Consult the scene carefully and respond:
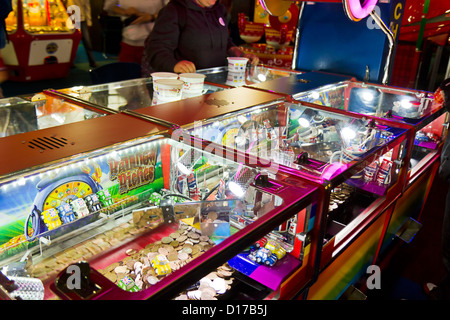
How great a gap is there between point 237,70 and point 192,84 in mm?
577

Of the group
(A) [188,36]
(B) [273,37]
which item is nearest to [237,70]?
(A) [188,36]

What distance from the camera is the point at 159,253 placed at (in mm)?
1436

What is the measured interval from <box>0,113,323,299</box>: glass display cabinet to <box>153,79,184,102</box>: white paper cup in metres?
0.33

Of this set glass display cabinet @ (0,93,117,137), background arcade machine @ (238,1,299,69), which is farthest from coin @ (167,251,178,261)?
background arcade machine @ (238,1,299,69)

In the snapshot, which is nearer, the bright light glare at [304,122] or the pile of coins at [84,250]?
the pile of coins at [84,250]

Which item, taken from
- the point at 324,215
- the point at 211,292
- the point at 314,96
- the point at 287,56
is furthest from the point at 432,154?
the point at 287,56

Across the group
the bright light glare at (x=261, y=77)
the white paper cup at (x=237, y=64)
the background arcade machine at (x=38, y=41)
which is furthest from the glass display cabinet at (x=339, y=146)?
the background arcade machine at (x=38, y=41)

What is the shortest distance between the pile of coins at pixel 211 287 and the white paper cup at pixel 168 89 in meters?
0.96

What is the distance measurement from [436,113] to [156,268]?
1894 mm

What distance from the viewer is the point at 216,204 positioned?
1.46 m

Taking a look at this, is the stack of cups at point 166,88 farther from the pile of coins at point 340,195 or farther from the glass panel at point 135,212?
the pile of coins at point 340,195

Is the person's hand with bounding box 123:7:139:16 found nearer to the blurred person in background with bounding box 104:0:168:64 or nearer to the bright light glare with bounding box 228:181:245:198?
the blurred person in background with bounding box 104:0:168:64

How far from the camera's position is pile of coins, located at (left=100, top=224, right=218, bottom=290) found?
1.32 metres

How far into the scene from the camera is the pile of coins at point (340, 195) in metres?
1.95
